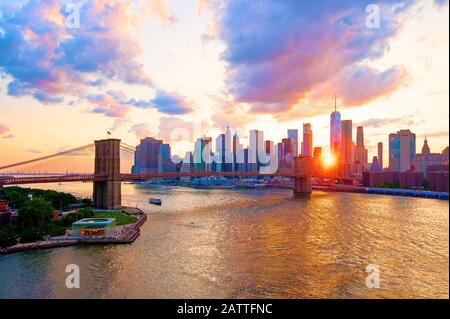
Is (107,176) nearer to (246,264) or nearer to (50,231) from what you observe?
(50,231)

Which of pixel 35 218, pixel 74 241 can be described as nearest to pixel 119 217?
pixel 35 218

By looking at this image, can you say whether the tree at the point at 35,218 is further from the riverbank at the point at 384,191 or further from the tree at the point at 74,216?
the riverbank at the point at 384,191

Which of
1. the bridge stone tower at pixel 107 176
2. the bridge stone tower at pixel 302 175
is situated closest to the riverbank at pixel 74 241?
the bridge stone tower at pixel 107 176

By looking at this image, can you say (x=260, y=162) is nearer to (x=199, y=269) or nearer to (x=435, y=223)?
(x=435, y=223)

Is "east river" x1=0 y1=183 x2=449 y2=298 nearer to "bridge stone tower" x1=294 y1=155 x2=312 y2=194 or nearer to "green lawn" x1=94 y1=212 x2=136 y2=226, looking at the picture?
"green lawn" x1=94 y1=212 x2=136 y2=226
